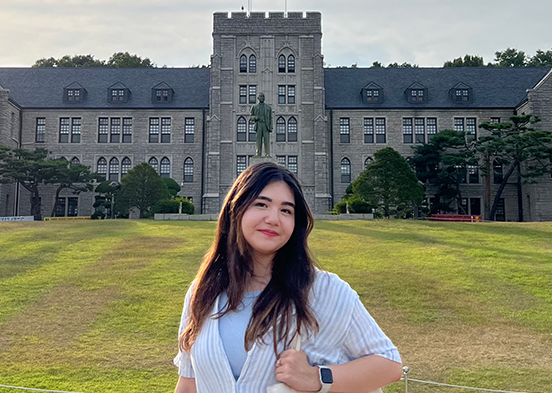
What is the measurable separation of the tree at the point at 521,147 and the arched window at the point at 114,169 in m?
26.5

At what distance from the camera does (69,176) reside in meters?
35.7

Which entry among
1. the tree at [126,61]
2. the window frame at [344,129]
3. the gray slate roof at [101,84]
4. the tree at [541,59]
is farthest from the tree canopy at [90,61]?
the tree at [541,59]

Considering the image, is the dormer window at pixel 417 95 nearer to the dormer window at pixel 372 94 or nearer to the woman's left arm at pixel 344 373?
the dormer window at pixel 372 94

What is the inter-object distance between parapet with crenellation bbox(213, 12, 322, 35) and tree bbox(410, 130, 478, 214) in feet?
39.5

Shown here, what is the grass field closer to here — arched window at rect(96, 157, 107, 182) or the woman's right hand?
the woman's right hand

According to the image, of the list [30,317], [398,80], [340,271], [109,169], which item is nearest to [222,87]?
[109,169]

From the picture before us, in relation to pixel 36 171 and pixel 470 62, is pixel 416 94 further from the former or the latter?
pixel 36 171

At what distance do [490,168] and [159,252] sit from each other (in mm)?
29208

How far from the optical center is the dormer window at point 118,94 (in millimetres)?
41406

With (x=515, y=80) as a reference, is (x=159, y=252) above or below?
below

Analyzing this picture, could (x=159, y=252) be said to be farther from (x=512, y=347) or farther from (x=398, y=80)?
(x=398, y=80)

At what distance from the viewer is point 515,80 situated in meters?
42.4

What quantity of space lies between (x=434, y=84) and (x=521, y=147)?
1126 cm

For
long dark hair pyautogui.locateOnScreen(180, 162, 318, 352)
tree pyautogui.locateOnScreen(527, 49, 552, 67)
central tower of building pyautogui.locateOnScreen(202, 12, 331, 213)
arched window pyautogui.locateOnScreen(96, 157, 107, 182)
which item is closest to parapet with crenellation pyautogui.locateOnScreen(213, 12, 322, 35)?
central tower of building pyautogui.locateOnScreen(202, 12, 331, 213)
